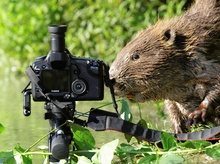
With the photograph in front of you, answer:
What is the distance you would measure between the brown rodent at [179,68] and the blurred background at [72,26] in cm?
416

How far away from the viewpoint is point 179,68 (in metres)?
5.83

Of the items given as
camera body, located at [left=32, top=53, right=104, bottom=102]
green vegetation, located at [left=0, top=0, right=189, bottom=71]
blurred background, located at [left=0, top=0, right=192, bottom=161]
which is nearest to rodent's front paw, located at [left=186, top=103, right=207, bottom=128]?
camera body, located at [left=32, top=53, right=104, bottom=102]

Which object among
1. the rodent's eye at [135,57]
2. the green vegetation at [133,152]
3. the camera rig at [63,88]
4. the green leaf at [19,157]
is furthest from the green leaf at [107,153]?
the rodent's eye at [135,57]

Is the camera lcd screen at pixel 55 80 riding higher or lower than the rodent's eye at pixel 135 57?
lower

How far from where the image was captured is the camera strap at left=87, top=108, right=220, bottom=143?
15.5 feet

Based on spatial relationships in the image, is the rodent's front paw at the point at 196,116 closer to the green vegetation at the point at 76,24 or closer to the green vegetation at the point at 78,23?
the green vegetation at the point at 78,23

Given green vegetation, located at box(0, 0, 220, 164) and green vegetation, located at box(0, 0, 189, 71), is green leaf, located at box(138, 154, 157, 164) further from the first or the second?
green vegetation, located at box(0, 0, 189, 71)

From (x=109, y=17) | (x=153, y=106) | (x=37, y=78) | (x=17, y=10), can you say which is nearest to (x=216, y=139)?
(x=37, y=78)

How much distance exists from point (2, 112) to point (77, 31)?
392cm

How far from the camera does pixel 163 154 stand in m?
4.65

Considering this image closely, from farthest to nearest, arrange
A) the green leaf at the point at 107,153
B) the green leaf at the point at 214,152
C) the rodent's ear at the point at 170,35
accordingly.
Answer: the rodent's ear at the point at 170,35 < the green leaf at the point at 214,152 < the green leaf at the point at 107,153

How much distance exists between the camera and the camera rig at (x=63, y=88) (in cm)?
463

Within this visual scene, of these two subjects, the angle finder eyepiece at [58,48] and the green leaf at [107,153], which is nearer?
the green leaf at [107,153]

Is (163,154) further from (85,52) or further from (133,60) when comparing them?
(85,52)
